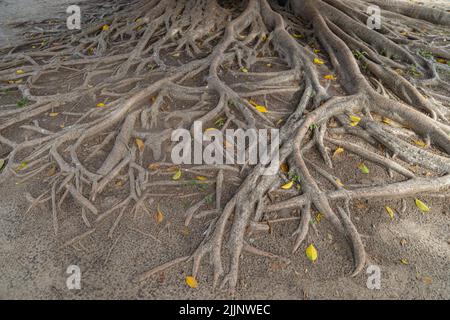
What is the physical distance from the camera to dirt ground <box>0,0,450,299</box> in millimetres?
2387

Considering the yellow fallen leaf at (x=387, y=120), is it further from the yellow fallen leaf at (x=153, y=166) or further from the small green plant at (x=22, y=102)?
the small green plant at (x=22, y=102)

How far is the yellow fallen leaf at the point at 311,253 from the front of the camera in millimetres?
2573

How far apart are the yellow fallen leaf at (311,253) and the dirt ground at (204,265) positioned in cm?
3

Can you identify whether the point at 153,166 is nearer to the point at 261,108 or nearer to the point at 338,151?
the point at 261,108

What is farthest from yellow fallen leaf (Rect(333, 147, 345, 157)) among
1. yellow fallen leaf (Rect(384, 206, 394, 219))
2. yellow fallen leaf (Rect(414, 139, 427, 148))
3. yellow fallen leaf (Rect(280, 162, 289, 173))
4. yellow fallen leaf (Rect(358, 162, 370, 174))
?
yellow fallen leaf (Rect(414, 139, 427, 148))

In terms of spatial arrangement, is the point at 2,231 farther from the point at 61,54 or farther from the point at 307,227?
the point at 61,54

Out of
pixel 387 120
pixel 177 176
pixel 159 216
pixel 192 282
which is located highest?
pixel 387 120

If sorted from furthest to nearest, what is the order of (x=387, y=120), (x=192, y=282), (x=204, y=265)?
(x=387, y=120) → (x=204, y=265) → (x=192, y=282)

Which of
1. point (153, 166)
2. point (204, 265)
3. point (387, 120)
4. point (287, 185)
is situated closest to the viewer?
point (204, 265)

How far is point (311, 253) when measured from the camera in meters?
2.60

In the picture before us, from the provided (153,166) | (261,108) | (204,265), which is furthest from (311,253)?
(261,108)

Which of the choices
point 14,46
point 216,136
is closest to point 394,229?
point 216,136

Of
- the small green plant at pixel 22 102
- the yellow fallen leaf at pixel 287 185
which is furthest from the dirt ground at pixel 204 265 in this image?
the small green plant at pixel 22 102

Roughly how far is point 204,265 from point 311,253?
0.79 meters
